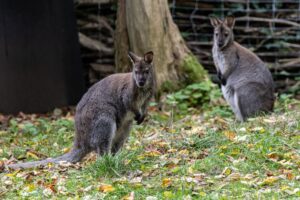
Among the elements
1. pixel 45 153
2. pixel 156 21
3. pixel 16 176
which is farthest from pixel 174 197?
pixel 156 21

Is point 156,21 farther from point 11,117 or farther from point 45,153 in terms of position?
point 45,153

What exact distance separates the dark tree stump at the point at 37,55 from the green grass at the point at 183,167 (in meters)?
2.48

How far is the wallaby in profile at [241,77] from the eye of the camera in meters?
9.02

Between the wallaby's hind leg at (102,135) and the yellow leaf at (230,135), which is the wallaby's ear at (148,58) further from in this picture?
the yellow leaf at (230,135)

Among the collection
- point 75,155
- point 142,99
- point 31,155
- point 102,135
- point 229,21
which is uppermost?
point 229,21

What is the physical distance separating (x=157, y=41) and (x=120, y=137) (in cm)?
342

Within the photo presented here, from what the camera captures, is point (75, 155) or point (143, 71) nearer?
point (75, 155)

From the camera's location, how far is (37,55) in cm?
1094

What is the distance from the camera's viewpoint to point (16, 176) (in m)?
6.40

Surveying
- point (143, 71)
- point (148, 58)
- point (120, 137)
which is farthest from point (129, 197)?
point (148, 58)

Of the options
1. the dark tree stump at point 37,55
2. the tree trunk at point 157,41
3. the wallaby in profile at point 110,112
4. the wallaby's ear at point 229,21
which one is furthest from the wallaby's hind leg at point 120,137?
the dark tree stump at point 37,55

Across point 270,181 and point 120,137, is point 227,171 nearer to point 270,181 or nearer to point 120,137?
point 270,181

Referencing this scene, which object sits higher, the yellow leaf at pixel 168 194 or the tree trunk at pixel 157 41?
the tree trunk at pixel 157 41

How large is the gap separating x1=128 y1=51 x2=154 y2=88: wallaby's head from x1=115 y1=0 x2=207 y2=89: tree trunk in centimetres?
286
